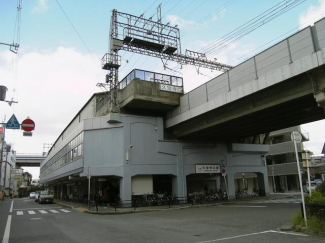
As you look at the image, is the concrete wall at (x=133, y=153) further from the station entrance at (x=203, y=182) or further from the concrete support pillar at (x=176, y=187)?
the station entrance at (x=203, y=182)

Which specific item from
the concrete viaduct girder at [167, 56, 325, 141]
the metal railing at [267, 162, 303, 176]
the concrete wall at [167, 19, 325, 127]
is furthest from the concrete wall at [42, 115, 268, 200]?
the metal railing at [267, 162, 303, 176]

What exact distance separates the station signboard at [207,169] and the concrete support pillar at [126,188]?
7.49m

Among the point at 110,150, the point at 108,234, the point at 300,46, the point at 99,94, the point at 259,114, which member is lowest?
the point at 108,234

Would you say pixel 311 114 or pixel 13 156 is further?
pixel 13 156

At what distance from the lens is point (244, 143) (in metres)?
33.4

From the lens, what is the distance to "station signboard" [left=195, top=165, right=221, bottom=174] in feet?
94.3

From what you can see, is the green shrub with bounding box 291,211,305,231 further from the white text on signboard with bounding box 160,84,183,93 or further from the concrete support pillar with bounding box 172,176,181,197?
the concrete support pillar with bounding box 172,176,181,197

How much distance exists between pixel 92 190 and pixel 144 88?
1582 centimetres

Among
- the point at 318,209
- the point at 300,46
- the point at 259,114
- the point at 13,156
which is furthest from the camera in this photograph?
the point at 13,156

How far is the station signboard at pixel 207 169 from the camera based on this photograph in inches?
1131

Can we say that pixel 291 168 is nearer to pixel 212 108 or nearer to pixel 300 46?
pixel 212 108

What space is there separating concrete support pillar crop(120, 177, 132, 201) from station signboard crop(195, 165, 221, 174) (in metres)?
7.49

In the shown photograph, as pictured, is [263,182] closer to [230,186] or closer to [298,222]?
[230,186]

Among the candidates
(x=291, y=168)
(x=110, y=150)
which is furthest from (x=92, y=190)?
(x=291, y=168)
